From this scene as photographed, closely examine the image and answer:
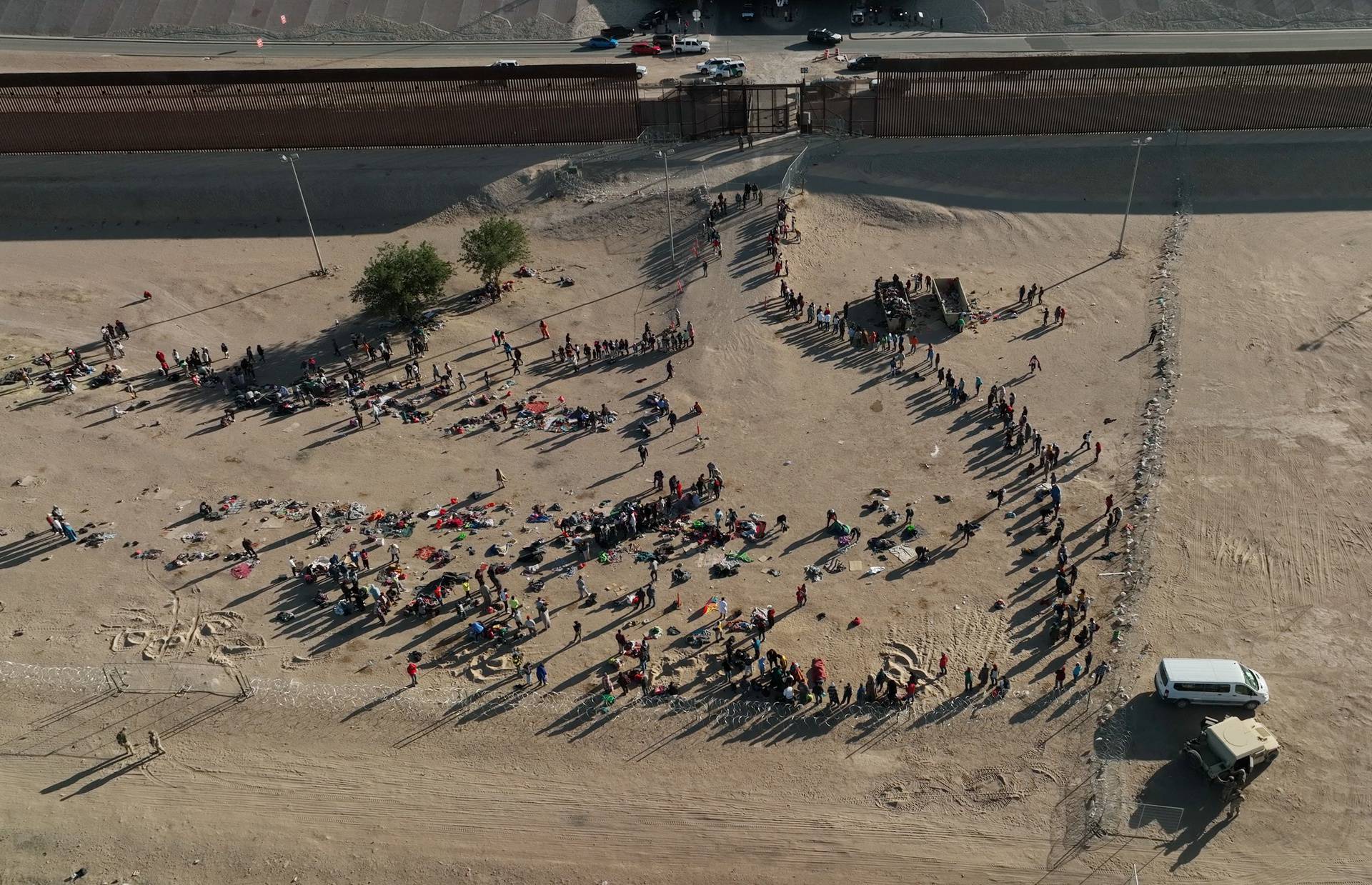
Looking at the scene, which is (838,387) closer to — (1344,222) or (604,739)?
(604,739)

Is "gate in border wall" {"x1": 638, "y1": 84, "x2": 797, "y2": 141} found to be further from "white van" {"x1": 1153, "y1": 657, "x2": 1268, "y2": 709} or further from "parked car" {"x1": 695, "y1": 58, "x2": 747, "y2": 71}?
"white van" {"x1": 1153, "y1": 657, "x2": 1268, "y2": 709}

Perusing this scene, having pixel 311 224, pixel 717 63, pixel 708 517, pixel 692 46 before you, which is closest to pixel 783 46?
pixel 692 46

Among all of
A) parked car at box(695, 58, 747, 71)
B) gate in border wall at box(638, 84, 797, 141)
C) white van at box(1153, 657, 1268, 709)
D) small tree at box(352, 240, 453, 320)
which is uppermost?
parked car at box(695, 58, 747, 71)

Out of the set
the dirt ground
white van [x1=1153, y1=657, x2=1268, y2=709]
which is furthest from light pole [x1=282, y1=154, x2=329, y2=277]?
white van [x1=1153, y1=657, x2=1268, y2=709]

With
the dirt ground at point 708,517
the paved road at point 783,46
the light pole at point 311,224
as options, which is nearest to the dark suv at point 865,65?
the paved road at point 783,46

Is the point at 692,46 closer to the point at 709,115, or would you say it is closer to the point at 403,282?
the point at 709,115

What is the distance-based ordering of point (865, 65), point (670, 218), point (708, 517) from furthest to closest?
point (865, 65) < point (670, 218) < point (708, 517)
